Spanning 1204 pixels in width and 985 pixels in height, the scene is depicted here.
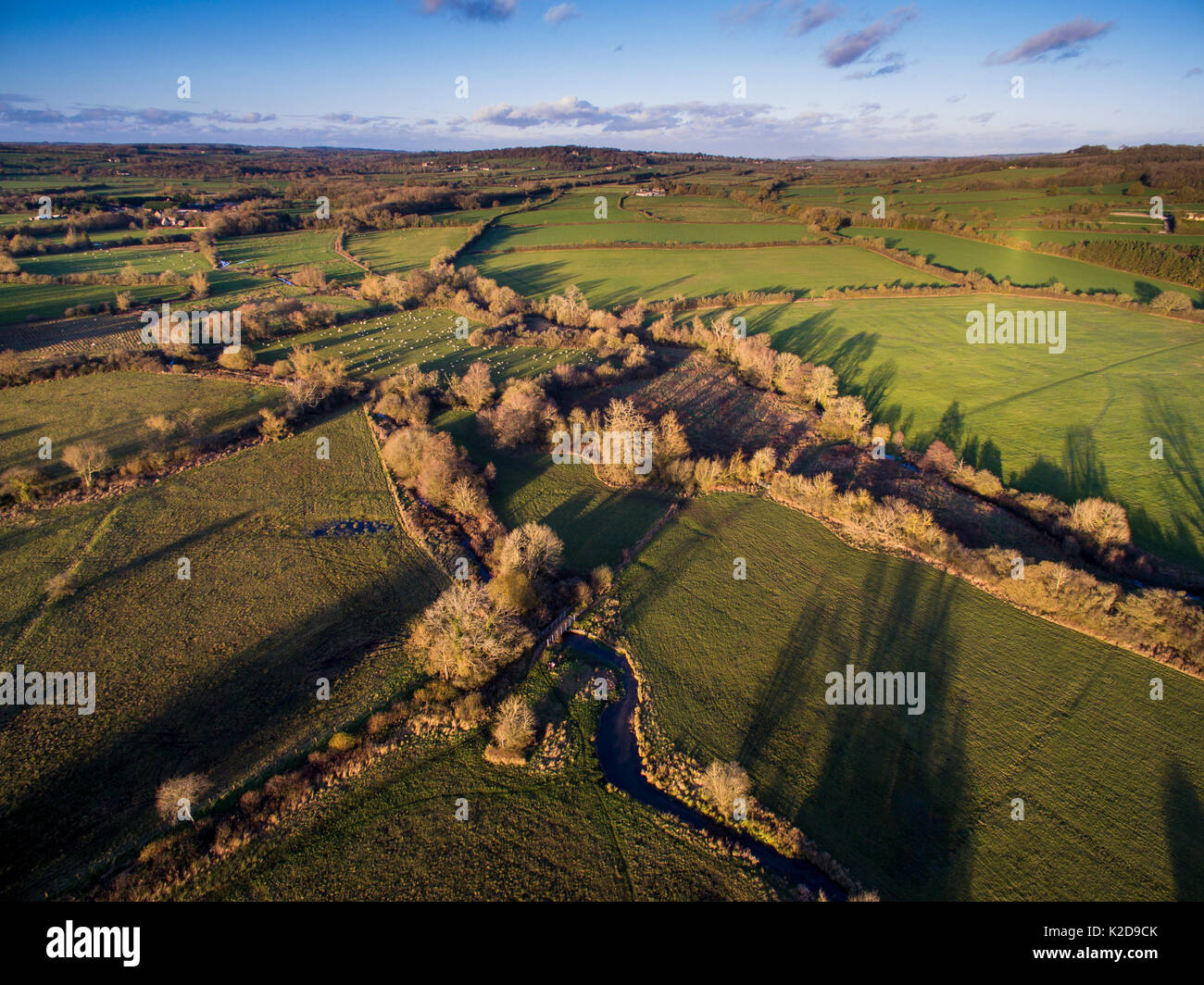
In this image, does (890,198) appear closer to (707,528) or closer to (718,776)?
(707,528)

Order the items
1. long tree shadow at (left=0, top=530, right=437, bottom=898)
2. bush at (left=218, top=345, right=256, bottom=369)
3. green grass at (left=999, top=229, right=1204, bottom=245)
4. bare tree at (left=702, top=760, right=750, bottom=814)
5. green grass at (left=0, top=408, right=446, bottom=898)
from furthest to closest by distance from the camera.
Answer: green grass at (left=999, top=229, right=1204, bottom=245) < bush at (left=218, top=345, right=256, bottom=369) < bare tree at (left=702, top=760, right=750, bottom=814) < green grass at (left=0, top=408, right=446, bottom=898) < long tree shadow at (left=0, top=530, right=437, bottom=898)

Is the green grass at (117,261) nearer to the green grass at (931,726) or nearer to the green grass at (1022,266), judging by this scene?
the green grass at (931,726)


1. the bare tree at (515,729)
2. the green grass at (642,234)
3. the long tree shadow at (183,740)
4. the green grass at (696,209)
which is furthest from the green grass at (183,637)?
the green grass at (696,209)

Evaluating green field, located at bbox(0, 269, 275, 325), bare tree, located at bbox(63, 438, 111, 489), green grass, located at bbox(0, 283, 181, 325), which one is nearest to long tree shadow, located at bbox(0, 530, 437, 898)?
bare tree, located at bbox(63, 438, 111, 489)

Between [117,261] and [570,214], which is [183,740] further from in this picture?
[570,214]

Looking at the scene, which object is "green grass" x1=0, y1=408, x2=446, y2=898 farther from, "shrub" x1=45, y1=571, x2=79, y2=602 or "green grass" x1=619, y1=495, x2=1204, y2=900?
"green grass" x1=619, y1=495, x2=1204, y2=900

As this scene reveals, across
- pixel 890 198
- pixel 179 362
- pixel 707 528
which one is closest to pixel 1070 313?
pixel 707 528

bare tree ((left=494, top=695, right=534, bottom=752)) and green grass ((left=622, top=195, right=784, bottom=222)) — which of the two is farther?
green grass ((left=622, top=195, right=784, bottom=222))
